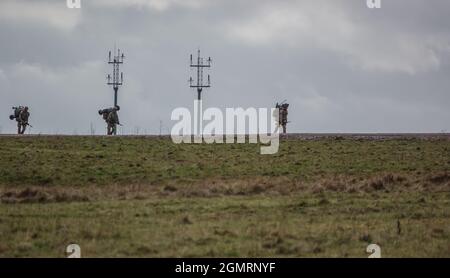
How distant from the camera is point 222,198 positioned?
78.5 feet

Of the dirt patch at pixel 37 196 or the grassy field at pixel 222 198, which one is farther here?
the dirt patch at pixel 37 196

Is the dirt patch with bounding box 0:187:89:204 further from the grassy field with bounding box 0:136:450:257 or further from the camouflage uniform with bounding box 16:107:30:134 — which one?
the camouflage uniform with bounding box 16:107:30:134

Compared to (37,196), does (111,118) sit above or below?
above

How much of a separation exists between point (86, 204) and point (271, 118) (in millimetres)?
25771

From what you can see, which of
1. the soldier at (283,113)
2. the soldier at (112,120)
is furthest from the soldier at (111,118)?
the soldier at (283,113)

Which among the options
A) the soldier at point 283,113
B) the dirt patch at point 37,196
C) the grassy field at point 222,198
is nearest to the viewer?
the grassy field at point 222,198

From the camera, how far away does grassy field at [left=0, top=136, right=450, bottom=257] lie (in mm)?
16219

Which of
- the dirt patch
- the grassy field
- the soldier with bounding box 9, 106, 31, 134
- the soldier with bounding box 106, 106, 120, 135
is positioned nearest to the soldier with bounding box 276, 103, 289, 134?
the grassy field

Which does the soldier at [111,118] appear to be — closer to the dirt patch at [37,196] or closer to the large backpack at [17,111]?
the large backpack at [17,111]

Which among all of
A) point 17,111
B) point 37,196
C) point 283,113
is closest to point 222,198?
point 37,196

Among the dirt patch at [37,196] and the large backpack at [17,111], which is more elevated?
the large backpack at [17,111]

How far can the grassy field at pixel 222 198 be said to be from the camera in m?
16.2

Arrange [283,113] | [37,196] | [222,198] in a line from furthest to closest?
[283,113]
[37,196]
[222,198]

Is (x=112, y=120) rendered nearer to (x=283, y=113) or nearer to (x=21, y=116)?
(x=21, y=116)
